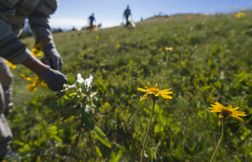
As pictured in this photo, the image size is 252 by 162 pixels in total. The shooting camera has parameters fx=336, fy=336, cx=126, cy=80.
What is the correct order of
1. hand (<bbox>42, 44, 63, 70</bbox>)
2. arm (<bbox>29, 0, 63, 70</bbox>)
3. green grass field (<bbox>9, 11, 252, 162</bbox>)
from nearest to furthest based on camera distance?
green grass field (<bbox>9, 11, 252, 162</bbox>) → hand (<bbox>42, 44, 63, 70</bbox>) → arm (<bbox>29, 0, 63, 70</bbox>)

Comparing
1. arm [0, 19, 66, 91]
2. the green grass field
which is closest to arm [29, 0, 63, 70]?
the green grass field

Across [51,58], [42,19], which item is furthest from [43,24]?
[51,58]

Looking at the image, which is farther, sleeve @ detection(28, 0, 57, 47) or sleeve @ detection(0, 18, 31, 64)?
sleeve @ detection(28, 0, 57, 47)

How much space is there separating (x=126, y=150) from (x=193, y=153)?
0.56 meters

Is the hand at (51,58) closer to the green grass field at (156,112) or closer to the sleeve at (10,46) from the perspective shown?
the green grass field at (156,112)

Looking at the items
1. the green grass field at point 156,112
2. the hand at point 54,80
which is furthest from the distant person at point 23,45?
the green grass field at point 156,112

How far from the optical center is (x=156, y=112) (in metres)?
3.27

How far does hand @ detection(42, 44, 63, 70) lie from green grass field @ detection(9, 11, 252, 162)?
410 mm

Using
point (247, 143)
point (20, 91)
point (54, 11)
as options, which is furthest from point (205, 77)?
point (20, 91)

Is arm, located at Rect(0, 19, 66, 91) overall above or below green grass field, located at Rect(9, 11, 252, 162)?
above

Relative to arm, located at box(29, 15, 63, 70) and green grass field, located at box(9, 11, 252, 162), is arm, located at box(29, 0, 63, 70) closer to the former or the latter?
arm, located at box(29, 15, 63, 70)

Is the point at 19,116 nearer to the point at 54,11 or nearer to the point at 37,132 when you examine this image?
the point at 37,132

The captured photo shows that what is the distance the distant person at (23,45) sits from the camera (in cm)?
280

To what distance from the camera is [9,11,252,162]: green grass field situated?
271 centimetres
